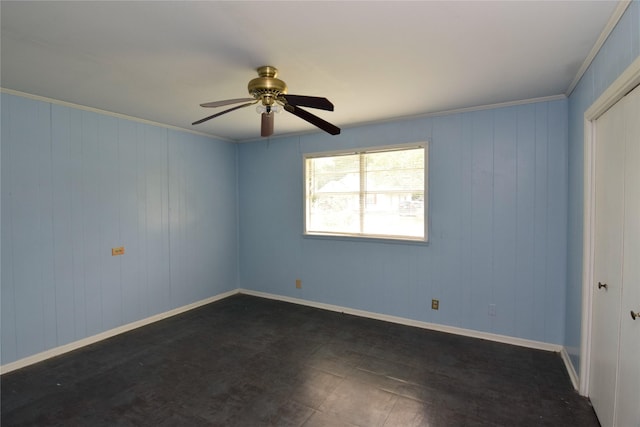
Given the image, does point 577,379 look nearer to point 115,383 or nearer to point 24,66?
point 115,383

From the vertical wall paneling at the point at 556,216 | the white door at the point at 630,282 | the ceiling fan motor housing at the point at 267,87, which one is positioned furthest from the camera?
the vertical wall paneling at the point at 556,216

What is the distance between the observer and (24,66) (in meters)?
2.30

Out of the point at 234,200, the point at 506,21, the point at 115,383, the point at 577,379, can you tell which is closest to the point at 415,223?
the point at 577,379

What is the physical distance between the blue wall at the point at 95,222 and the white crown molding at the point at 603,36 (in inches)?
167

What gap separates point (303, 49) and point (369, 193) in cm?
227

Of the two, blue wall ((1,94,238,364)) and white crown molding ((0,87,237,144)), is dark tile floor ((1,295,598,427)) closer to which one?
blue wall ((1,94,238,364))

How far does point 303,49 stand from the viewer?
6.73 feet

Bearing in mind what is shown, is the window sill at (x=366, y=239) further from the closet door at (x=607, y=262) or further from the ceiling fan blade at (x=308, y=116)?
the ceiling fan blade at (x=308, y=116)

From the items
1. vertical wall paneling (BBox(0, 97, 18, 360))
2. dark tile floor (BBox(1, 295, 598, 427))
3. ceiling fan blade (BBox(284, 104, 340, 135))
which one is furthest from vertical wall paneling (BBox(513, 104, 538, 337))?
vertical wall paneling (BBox(0, 97, 18, 360))

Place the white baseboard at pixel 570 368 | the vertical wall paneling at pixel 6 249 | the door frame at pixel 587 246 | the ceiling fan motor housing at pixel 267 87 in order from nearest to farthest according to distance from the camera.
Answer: the ceiling fan motor housing at pixel 267 87 < the door frame at pixel 587 246 < the white baseboard at pixel 570 368 < the vertical wall paneling at pixel 6 249

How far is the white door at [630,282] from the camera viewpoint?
157 centimetres

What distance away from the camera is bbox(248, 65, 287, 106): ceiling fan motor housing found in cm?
214

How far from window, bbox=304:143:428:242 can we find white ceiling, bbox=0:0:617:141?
2.93 feet

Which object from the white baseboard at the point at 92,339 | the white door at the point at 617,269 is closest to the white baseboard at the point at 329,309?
the white baseboard at the point at 92,339
